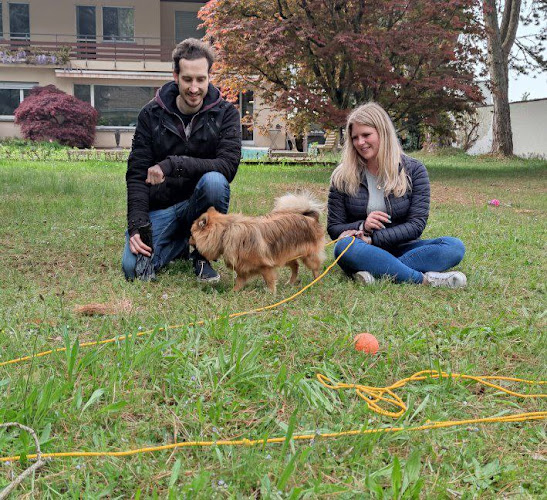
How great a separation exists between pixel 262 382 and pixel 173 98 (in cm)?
263

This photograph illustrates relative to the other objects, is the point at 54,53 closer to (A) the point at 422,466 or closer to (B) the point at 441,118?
(B) the point at 441,118

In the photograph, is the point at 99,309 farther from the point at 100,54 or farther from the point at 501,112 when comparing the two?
the point at 100,54

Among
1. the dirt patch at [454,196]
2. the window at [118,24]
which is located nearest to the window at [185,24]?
the window at [118,24]

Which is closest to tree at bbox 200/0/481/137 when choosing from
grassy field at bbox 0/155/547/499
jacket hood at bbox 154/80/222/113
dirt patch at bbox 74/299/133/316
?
jacket hood at bbox 154/80/222/113

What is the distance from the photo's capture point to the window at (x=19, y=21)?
1029 inches

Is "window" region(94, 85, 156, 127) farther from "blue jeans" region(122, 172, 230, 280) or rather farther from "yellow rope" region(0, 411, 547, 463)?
"yellow rope" region(0, 411, 547, 463)

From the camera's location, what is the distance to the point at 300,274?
478 cm

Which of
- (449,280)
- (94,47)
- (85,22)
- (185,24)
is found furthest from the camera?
(185,24)

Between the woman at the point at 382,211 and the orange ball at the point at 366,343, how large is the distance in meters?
1.28

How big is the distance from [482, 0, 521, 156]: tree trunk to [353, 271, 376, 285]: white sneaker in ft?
49.9

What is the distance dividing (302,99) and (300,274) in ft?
29.4

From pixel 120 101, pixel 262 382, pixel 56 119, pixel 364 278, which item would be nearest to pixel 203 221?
pixel 364 278

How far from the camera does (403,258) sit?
446cm

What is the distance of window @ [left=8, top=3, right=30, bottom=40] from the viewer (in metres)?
26.1
